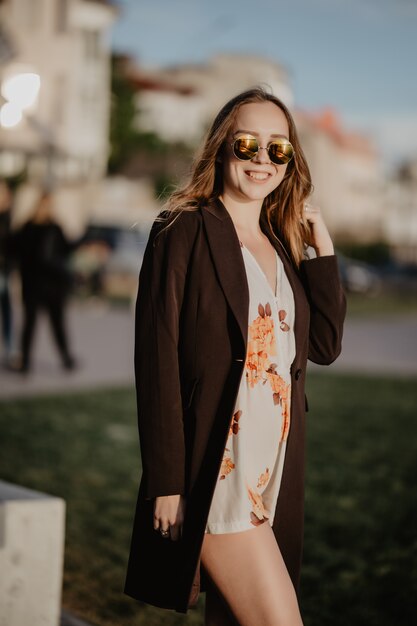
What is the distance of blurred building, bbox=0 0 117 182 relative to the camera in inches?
1394

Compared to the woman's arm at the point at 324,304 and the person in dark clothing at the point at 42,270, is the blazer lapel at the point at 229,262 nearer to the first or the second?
the woman's arm at the point at 324,304

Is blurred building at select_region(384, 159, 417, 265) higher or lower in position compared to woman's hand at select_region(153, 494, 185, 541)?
higher

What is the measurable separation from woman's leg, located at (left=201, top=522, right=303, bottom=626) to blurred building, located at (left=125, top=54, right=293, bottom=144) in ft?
188

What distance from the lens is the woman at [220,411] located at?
2.59 metres

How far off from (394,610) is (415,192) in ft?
409

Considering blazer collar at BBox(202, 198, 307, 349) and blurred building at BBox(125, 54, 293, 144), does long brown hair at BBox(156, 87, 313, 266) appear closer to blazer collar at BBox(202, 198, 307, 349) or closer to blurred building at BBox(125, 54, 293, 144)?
blazer collar at BBox(202, 198, 307, 349)

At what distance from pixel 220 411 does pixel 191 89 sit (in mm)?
72834

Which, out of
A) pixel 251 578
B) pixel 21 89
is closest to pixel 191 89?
pixel 21 89

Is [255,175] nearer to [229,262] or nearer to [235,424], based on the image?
[229,262]

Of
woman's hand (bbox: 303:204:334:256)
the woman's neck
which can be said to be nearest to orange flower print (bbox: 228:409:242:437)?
the woman's neck

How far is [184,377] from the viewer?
266 centimetres

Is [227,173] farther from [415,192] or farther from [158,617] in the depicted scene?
[415,192]

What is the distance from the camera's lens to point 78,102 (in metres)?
41.9

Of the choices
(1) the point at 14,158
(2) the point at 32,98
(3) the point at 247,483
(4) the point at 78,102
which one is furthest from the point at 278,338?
(4) the point at 78,102
